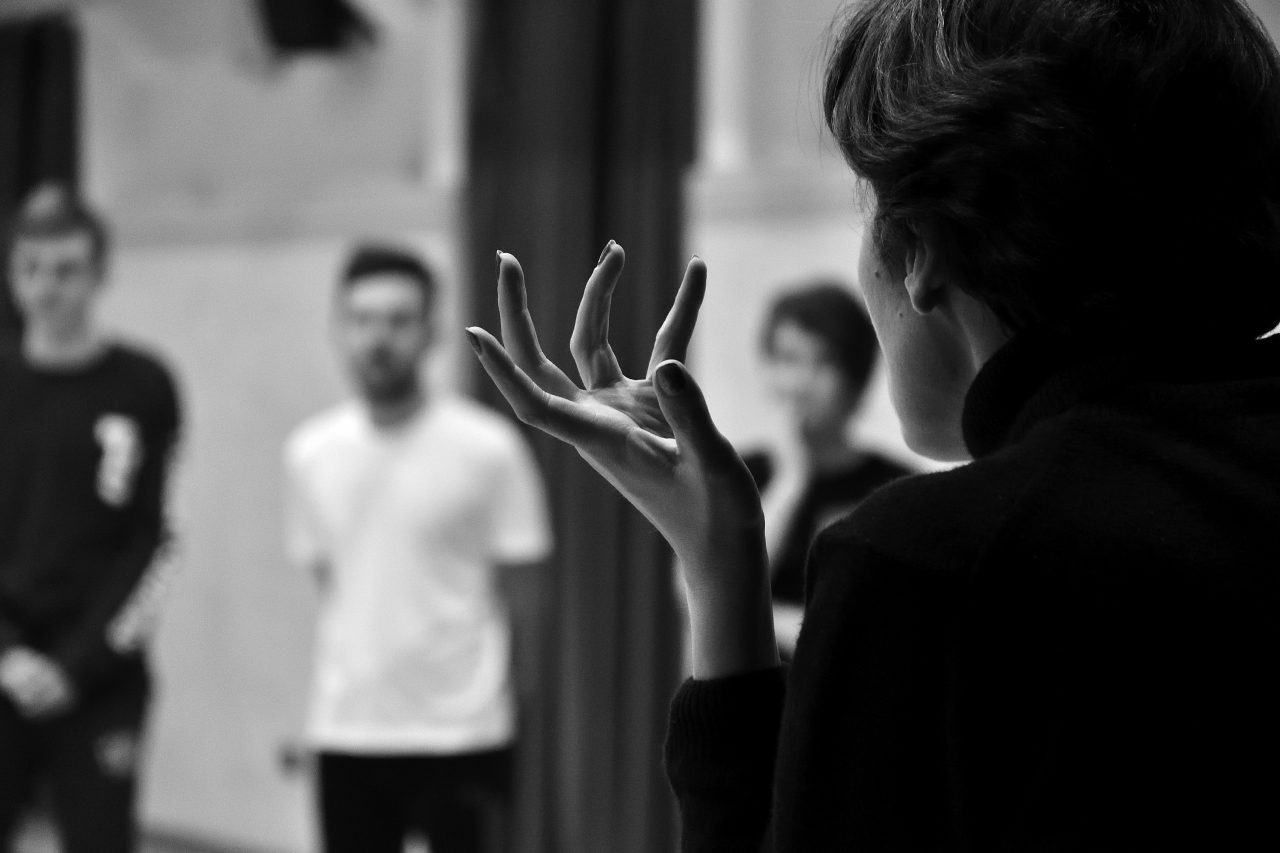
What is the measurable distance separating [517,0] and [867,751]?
2810mm

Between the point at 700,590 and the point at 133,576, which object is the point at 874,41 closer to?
the point at 700,590

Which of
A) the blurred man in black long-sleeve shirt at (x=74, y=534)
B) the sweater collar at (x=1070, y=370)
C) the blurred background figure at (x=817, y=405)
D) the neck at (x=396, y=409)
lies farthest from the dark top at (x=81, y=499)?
the sweater collar at (x=1070, y=370)

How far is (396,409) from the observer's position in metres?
2.72

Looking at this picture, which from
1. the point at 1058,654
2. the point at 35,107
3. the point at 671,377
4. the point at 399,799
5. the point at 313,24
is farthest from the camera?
the point at 35,107

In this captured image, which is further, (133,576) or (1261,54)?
(133,576)

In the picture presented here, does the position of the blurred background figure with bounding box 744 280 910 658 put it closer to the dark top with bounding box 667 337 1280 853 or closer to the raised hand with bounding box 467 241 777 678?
the raised hand with bounding box 467 241 777 678

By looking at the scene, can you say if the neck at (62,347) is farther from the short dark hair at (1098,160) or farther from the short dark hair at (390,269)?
the short dark hair at (1098,160)

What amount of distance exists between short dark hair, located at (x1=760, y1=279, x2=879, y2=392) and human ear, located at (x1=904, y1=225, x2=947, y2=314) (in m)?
1.84

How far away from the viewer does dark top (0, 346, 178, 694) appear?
2.71m

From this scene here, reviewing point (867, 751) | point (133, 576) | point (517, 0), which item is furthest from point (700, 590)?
point (517, 0)

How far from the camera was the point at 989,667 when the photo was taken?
55 centimetres

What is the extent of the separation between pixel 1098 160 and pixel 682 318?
260 millimetres

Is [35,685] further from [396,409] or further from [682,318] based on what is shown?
[682,318]

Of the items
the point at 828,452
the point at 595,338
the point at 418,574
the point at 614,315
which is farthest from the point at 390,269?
the point at 595,338
